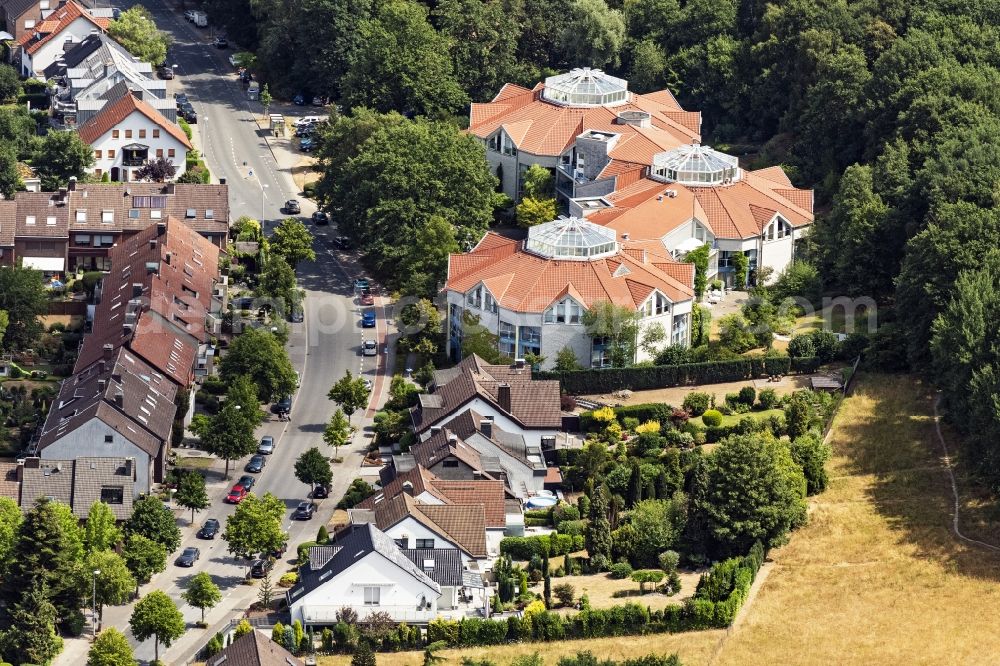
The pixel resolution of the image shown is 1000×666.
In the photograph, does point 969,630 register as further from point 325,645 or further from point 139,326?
point 139,326

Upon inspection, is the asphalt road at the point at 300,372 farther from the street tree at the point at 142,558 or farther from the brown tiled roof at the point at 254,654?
the brown tiled roof at the point at 254,654

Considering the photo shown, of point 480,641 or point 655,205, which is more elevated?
point 655,205

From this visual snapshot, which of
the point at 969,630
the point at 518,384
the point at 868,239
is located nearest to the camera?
the point at 969,630

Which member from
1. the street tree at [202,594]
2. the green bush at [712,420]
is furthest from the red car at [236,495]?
the green bush at [712,420]

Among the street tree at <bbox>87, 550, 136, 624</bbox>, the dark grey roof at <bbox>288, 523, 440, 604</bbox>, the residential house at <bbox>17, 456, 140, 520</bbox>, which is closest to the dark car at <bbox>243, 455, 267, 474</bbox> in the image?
the residential house at <bbox>17, 456, 140, 520</bbox>

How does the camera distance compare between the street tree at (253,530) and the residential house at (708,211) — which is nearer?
the street tree at (253,530)

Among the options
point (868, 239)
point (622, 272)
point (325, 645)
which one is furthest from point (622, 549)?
point (868, 239)

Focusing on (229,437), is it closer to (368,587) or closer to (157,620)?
(368,587)
